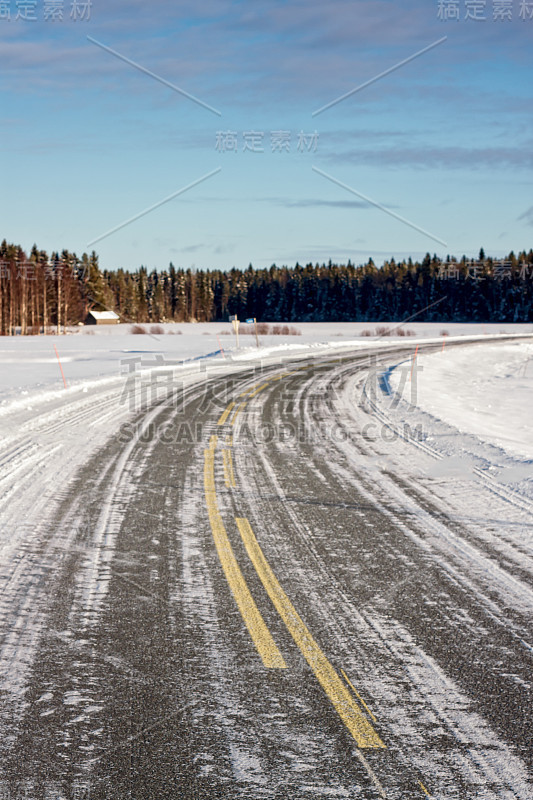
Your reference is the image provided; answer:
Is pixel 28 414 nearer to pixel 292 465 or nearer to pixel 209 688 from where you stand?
pixel 292 465

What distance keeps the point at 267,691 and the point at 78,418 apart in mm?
10748

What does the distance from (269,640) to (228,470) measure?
4973 millimetres

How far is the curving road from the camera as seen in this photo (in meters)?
3.21

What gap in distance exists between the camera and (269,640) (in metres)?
4.48

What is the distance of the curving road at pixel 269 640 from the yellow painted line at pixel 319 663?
1cm

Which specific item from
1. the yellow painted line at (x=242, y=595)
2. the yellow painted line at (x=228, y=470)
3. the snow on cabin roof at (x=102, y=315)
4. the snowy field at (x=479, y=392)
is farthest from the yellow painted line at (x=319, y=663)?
the snow on cabin roof at (x=102, y=315)

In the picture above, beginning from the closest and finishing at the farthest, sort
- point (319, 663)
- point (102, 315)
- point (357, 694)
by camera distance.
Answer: point (357, 694) → point (319, 663) → point (102, 315)

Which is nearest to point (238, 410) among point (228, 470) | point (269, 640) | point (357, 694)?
point (228, 470)

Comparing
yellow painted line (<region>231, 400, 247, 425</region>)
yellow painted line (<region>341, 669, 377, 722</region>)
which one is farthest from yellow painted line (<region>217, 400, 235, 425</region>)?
yellow painted line (<region>341, 669, 377, 722</region>)

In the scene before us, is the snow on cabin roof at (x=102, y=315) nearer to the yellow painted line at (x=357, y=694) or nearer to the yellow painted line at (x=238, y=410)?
the yellow painted line at (x=238, y=410)

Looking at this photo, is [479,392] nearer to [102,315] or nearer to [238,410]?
[238,410]

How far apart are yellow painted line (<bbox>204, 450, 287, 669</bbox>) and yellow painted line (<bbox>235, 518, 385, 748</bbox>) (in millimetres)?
163

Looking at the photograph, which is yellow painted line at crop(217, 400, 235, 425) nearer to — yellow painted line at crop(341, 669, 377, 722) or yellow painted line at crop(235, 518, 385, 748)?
yellow painted line at crop(235, 518, 385, 748)

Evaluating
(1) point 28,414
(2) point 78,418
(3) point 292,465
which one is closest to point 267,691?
(3) point 292,465
